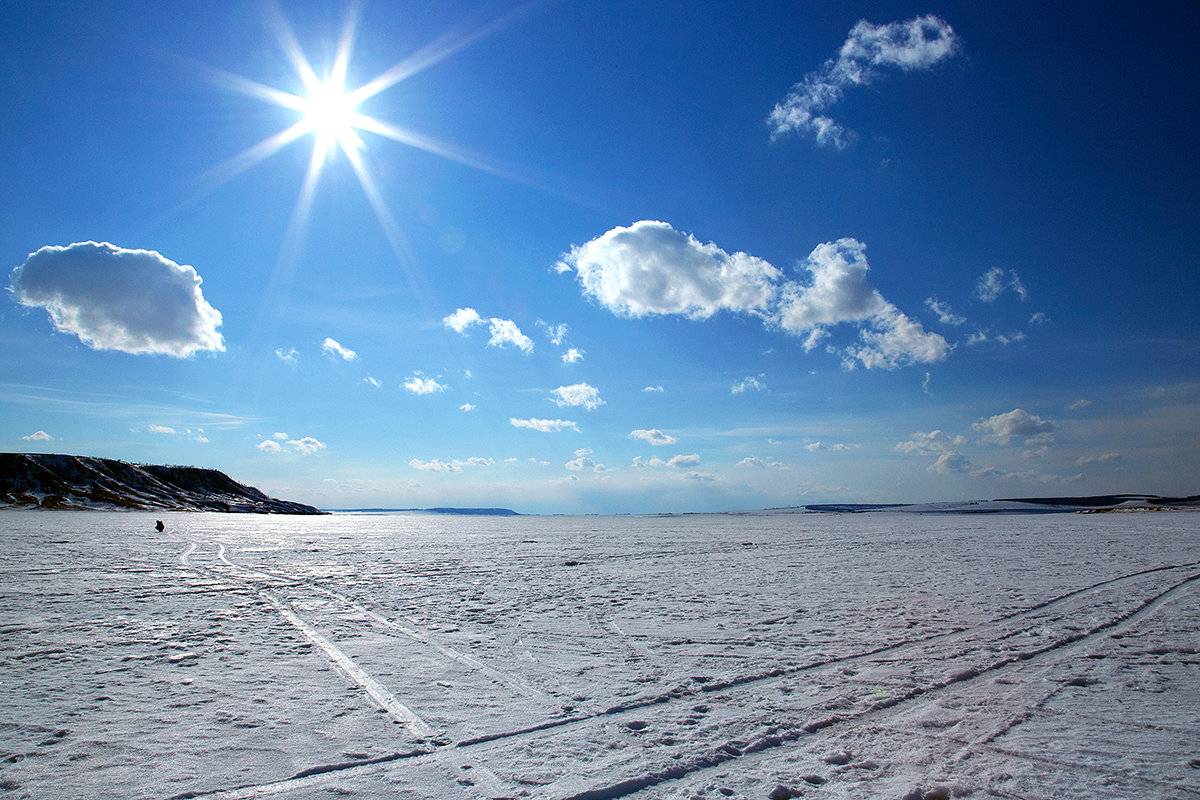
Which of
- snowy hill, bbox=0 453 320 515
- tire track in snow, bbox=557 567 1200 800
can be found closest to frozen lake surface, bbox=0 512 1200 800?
tire track in snow, bbox=557 567 1200 800

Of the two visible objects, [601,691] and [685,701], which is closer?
[685,701]

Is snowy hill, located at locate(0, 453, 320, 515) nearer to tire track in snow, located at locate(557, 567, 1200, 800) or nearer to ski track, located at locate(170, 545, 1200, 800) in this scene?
ski track, located at locate(170, 545, 1200, 800)

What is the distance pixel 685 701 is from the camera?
203 inches

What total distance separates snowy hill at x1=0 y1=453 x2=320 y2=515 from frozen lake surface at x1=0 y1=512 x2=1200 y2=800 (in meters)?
86.2

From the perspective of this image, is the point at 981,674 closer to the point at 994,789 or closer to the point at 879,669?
the point at 879,669

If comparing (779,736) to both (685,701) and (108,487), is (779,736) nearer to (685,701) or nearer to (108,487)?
(685,701)

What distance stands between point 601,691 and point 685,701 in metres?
0.81

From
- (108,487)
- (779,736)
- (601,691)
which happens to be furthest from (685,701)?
(108,487)

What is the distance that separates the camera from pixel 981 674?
5777mm

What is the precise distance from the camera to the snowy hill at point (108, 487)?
7638 cm

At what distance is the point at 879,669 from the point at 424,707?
15.0 feet

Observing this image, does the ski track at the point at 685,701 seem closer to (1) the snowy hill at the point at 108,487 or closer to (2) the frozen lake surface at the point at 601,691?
(2) the frozen lake surface at the point at 601,691

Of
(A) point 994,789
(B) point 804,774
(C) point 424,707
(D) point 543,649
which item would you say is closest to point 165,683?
(C) point 424,707

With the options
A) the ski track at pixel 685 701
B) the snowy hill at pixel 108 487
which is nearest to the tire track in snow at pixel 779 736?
the ski track at pixel 685 701
